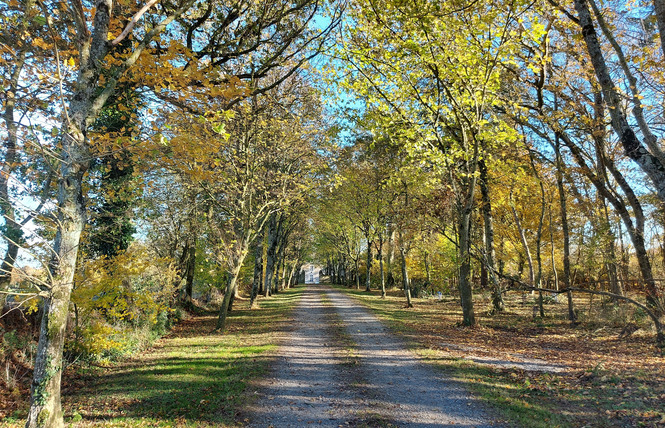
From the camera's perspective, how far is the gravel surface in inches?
207

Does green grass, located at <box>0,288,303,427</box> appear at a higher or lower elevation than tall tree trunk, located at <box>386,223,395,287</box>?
lower

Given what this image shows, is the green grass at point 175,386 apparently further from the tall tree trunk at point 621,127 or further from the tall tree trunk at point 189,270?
the tall tree trunk at point 621,127

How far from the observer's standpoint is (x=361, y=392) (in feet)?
20.7

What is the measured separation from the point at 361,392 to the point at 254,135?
11313mm

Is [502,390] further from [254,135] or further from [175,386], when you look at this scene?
[254,135]

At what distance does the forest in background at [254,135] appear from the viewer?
4797 millimetres

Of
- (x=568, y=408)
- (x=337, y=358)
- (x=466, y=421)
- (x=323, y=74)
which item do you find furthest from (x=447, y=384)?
(x=323, y=74)

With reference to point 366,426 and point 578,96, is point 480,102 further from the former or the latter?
point 366,426

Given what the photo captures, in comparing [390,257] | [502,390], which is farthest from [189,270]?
[390,257]

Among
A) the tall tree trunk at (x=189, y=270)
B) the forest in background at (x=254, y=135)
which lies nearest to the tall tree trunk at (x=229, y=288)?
the forest in background at (x=254, y=135)

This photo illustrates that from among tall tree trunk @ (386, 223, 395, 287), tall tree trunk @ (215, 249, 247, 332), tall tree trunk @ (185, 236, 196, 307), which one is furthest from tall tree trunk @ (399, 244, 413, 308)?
tall tree trunk @ (185, 236, 196, 307)

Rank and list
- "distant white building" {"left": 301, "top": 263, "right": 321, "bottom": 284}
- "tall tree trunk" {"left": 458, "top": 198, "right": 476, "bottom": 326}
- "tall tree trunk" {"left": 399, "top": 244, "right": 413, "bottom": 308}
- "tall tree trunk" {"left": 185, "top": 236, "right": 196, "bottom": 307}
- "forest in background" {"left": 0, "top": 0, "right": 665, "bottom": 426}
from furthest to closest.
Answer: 1. "distant white building" {"left": 301, "top": 263, "right": 321, "bottom": 284}
2. "tall tree trunk" {"left": 399, "top": 244, "right": 413, "bottom": 308}
3. "tall tree trunk" {"left": 185, "top": 236, "right": 196, "bottom": 307}
4. "tall tree trunk" {"left": 458, "top": 198, "right": 476, "bottom": 326}
5. "forest in background" {"left": 0, "top": 0, "right": 665, "bottom": 426}

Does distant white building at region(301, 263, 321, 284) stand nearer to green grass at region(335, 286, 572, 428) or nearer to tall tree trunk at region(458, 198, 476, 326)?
tall tree trunk at region(458, 198, 476, 326)

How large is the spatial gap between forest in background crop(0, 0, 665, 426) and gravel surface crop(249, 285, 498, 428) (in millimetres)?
2320
